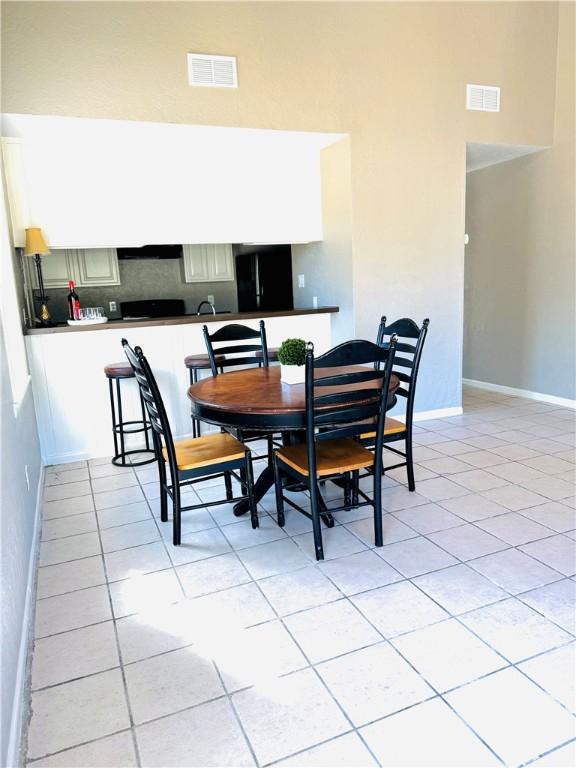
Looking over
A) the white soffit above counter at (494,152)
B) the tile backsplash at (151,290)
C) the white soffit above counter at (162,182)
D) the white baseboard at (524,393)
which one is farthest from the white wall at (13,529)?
the white baseboard at (524,393)

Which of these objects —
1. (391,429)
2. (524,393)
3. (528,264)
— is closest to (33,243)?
(391,429)

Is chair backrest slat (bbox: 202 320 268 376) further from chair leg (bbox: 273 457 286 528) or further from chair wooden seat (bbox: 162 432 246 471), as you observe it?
chair leg (bbox: 273 457 286 528)

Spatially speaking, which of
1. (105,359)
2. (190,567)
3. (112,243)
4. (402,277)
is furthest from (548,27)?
(190,567)

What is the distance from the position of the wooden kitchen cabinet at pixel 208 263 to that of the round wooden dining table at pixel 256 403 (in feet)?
11.6

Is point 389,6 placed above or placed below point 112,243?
above

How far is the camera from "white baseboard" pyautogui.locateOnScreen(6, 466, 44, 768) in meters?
1.40

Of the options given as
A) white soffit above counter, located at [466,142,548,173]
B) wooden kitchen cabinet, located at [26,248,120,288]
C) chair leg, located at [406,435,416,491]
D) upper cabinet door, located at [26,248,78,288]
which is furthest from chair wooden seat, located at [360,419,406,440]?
upper cabinet door, located at [26,248,78,288]

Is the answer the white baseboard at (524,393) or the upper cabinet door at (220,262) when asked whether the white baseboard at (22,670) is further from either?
the white baseboard at (524,393)

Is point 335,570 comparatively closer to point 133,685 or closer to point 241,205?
point 133,685

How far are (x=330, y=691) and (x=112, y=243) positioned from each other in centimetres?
346

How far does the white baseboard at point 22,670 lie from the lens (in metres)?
1.40

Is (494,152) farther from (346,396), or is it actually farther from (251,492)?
(251,492)

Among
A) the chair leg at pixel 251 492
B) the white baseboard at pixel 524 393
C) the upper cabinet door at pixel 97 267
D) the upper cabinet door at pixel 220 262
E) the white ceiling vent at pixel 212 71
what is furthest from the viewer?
the upper cabinet door at pixel 220 262

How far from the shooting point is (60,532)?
2744 mm
